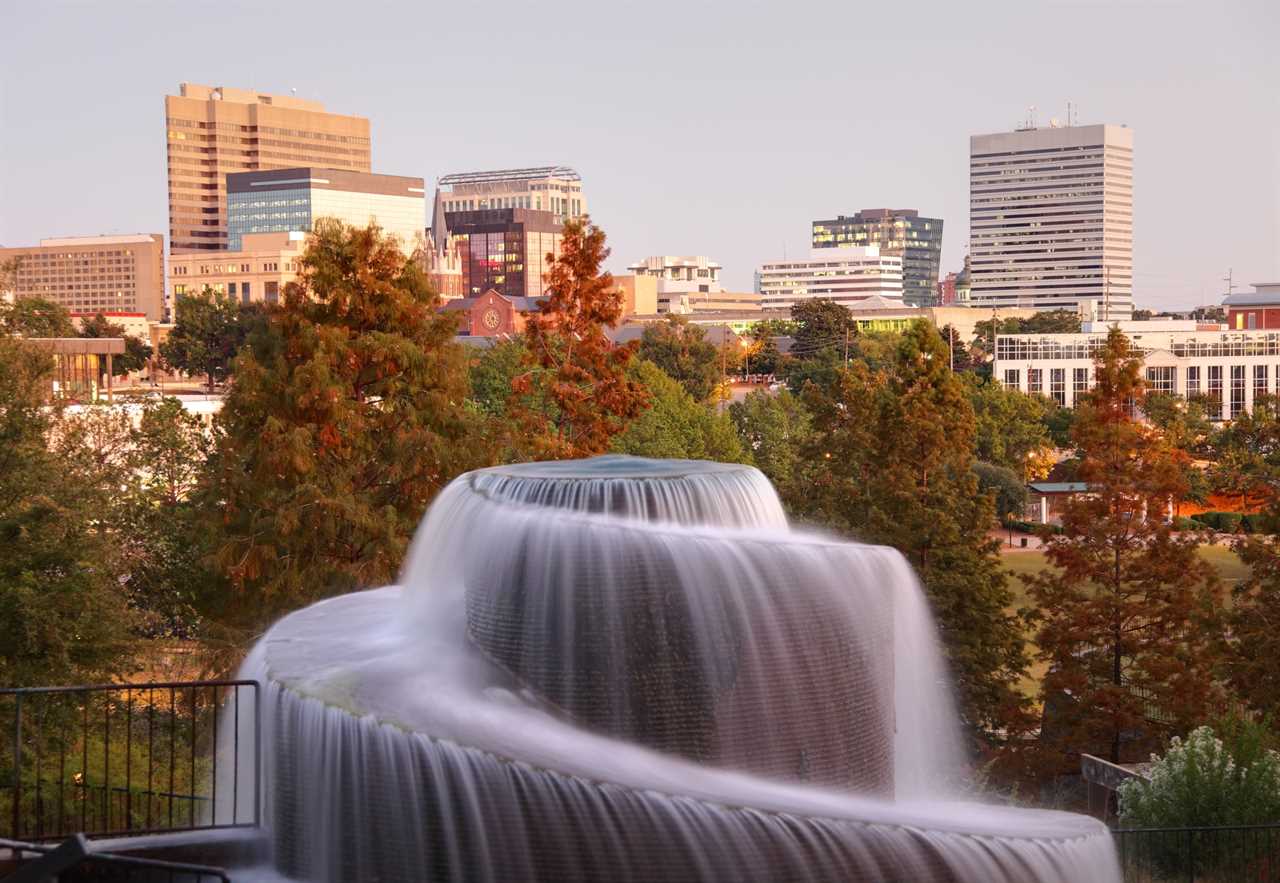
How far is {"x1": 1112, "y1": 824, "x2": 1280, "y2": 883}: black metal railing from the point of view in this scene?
14008mm

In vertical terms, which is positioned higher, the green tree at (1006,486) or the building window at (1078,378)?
the building window at (1078,378)

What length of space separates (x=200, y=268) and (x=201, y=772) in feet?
627

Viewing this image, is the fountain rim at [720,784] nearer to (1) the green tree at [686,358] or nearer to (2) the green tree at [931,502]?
(2) the green tree at [931,502]

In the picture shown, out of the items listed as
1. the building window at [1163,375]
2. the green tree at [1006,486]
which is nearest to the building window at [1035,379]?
the building window at [1163,375]

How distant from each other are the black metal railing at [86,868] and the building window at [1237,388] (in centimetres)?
9273

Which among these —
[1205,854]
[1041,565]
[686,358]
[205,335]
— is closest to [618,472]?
[1205,854]

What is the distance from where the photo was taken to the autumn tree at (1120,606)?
22422mm

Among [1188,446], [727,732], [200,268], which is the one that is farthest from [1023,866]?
[200,268]

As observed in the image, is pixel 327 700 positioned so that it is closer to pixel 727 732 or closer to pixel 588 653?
pixel 588 653

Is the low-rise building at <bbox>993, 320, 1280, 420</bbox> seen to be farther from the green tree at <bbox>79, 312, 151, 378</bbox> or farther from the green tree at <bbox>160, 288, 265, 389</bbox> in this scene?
the green tree at <bbox>79, 312, 151, 378</bbox>

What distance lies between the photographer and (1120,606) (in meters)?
23.2

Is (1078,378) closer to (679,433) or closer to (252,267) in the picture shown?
(679,433)

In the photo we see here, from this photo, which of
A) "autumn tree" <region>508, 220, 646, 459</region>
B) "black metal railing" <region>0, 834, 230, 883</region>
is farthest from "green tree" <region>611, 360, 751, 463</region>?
"black metal railing" <region>0, 834, 230, 883</region>

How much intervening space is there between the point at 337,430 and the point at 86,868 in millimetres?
14456
